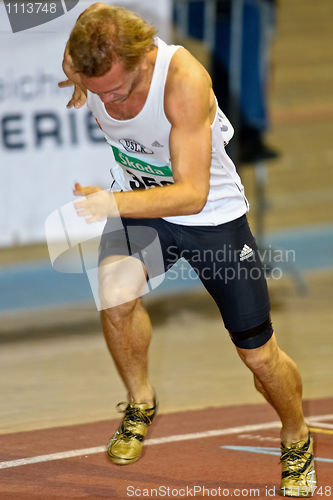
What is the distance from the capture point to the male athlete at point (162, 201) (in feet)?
11.4

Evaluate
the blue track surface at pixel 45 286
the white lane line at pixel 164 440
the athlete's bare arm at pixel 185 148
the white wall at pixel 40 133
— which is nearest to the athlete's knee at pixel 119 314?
the athlete's bare arm at pixel 185 148

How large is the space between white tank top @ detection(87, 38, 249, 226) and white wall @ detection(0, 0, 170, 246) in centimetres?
268

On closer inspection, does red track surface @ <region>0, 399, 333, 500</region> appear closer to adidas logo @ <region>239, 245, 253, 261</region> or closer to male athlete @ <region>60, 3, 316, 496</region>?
male athlete @ <region>60, 3, 316, 496</region>

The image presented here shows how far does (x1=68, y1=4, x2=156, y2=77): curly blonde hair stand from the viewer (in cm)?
339

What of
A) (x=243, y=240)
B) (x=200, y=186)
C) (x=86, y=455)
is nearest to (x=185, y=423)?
(x=86, y=455)

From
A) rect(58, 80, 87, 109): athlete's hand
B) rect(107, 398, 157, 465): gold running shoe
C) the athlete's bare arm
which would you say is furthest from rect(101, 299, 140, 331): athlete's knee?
rect(58, 80, 87, 109): athlete's hand

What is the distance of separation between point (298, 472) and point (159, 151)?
67.0 inches

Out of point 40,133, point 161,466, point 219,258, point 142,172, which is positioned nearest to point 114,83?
point 142,172

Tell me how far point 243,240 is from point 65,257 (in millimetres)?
845

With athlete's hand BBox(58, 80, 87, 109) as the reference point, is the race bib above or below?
below

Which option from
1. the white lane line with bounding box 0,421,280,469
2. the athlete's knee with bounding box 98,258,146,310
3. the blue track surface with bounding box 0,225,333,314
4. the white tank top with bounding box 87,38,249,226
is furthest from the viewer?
the blue track surface with bounding box 0,225,333,314

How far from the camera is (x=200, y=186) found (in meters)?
3.62

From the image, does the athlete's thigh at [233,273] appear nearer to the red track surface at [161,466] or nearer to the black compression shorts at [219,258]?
the black compression shorts at [219,258]

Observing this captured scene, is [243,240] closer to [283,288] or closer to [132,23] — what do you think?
[132,23]
